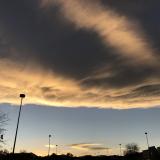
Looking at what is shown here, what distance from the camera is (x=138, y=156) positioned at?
163125mm

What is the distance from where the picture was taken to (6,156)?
90.8 m

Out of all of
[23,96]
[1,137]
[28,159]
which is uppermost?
[28,159]

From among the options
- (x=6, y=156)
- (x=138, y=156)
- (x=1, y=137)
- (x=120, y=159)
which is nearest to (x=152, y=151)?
(x=138, y=156)

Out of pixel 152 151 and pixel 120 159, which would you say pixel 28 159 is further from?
pixel 120 159

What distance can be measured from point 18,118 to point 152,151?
10883 cm

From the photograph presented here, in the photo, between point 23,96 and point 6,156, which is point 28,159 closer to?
point 6,156

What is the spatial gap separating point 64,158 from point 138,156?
37.7 m

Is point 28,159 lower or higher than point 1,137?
higher

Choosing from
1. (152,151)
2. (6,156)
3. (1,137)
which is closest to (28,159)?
(6,156)

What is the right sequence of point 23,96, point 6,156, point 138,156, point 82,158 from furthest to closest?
1. point 82,158
2. point 138,156
3. point 6,156
4. point 23,96

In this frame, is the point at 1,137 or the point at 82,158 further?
the point at 82,158

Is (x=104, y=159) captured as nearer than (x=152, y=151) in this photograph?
No

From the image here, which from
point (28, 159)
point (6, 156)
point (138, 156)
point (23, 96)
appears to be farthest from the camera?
point (138, 156)

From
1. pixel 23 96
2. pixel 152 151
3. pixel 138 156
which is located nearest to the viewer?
pixel 23 96
